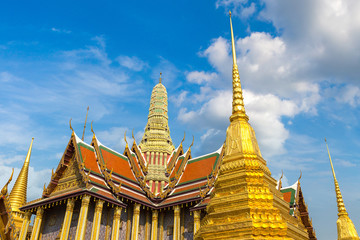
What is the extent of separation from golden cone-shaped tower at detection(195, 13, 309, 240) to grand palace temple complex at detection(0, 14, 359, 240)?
0.03m

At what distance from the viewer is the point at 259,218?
991 cm

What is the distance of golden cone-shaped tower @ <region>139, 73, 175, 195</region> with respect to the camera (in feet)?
79.5

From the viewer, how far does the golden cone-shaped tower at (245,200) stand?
9.72 meters

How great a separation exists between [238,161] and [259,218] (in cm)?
239

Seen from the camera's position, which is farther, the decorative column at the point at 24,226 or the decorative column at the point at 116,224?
the decorative column at the point at 24,226

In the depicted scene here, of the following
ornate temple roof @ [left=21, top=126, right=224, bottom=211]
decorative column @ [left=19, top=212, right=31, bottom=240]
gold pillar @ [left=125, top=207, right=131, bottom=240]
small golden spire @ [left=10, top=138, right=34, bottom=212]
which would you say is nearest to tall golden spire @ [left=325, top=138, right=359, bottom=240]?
ornate temple roof @ [left=21, top=126, right=224, bottom=211]

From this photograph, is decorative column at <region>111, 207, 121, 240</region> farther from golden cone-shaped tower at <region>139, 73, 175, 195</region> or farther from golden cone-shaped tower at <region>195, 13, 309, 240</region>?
golden cone-shaped tower at <region>195, 13, 309, 240</region>

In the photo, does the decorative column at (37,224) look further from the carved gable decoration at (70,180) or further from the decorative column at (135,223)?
the decorative column at (135,223)

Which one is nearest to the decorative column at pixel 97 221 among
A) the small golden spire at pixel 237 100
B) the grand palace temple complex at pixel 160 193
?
the grand palace temple complex at pixel 160 193

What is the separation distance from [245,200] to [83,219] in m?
10.5

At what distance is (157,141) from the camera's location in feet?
91.0

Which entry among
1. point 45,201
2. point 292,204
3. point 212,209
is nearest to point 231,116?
point 212,209

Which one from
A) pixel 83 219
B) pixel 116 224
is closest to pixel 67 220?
pixel 83 219

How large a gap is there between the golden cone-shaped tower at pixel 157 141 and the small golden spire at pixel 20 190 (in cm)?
1178
